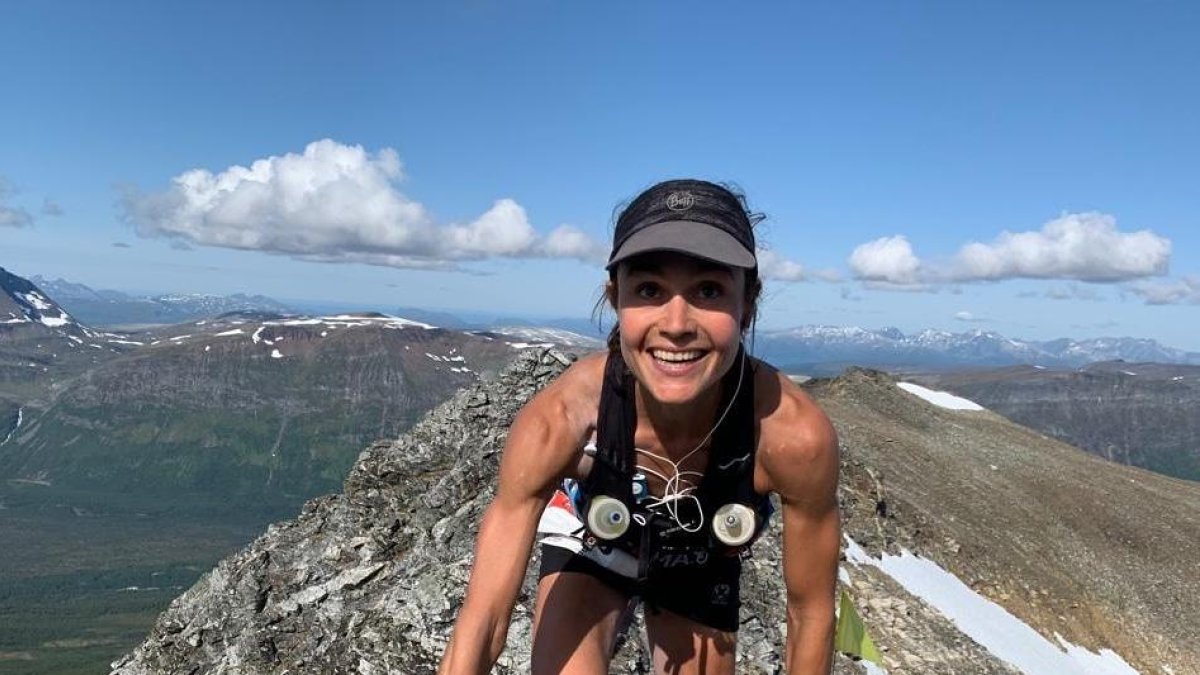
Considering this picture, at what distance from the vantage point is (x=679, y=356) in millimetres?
5047

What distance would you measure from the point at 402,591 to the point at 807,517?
9.03 m

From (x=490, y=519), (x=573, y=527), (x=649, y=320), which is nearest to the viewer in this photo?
(x=649, y=320)

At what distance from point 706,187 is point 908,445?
52525 millimetres

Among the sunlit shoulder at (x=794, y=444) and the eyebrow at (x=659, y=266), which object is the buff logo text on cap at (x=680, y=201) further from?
the sunlit shoulder at (x=794, y=444)

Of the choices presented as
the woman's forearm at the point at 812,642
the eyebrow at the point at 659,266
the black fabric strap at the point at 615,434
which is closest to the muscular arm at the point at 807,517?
the woman's forearm at the point at 812,642

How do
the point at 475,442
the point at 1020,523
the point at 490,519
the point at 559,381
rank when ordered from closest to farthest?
the point at 490,519 < the point at 559,381 < the point at 475,442 < the point at 1020,523

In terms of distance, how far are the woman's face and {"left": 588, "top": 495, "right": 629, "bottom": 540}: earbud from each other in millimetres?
1134

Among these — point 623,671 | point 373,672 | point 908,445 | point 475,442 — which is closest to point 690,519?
point 623,671

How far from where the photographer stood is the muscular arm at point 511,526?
525 cm

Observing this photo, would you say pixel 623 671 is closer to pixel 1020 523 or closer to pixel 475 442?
pixel 475 442

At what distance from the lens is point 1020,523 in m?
46.5

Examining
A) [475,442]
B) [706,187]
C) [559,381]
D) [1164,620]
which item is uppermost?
[706,187]

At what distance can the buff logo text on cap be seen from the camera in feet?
16.4

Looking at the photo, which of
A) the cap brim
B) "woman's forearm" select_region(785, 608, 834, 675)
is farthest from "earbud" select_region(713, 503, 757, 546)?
the cap brim
